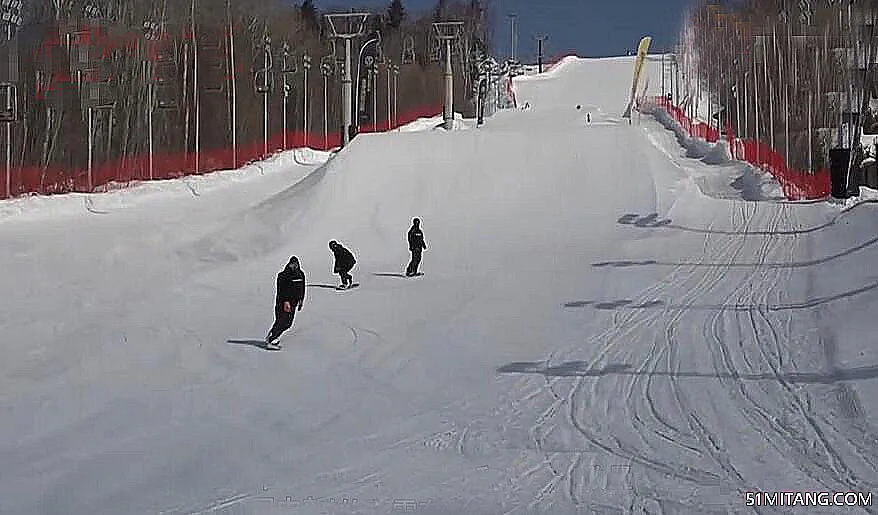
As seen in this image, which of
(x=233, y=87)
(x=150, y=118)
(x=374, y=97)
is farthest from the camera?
(x=374, y=97)

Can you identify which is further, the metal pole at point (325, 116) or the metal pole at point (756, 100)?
the metal pole at point (325, 116)

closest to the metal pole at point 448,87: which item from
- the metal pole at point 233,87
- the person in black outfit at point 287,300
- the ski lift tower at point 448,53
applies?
the ski lift tower at point 448,53

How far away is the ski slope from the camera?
8922 millimetres

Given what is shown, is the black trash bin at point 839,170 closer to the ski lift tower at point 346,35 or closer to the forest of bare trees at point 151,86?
the ski lift tower at point 346,35

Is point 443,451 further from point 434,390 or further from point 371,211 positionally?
point 371,211

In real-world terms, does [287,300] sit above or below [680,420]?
above

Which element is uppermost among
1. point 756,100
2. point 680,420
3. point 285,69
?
point 285,69

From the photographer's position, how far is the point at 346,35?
4612 centimetres

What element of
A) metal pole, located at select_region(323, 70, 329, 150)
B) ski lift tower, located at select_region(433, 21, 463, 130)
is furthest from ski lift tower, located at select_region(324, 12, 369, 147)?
metal pole, located at select_region(323, 70, 329, 150)

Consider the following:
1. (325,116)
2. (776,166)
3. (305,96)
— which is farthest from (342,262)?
(305,96)

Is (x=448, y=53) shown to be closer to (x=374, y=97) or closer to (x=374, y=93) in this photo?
(x=374, y=97)

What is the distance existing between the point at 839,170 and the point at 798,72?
15.4m

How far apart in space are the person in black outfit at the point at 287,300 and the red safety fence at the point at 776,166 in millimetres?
19928

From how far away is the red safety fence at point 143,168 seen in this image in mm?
35375
